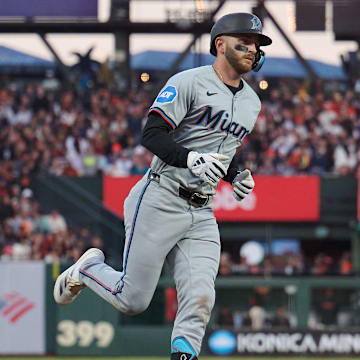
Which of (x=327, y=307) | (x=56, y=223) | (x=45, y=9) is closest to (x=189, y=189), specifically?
(x=327, y=307)

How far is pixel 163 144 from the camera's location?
16.5ft

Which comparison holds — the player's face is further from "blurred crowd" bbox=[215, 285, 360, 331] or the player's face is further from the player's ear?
"blurred crowd" bbox=[215, 285, 360, 331]

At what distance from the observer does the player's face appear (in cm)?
525

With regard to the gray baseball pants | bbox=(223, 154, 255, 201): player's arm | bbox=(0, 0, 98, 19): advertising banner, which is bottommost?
the gray baseball pants

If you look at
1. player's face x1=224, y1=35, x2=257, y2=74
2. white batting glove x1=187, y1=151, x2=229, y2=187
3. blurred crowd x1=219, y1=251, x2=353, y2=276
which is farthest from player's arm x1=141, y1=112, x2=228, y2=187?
blurred crowd x1=219, y1=251, x2=353, y2=276

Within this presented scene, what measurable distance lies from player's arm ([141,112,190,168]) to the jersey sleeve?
1.3 inches

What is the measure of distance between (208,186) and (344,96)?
502 inches

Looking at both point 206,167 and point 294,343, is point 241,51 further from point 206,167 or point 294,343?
point 294,343

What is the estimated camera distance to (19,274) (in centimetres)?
1245

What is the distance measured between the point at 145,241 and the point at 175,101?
2.69 ft

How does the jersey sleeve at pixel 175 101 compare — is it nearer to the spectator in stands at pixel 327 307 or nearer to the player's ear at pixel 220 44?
the player's ear at pixel 220 44

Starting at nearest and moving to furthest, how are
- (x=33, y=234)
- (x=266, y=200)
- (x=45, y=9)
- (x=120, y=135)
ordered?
(x=33, y=234)
(x=266, y=200)
(x=120, y=135)
(x=45, y=9)

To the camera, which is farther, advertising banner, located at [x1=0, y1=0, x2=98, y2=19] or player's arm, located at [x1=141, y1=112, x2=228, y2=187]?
advertising banner, located at [x1=0, y1=0, x2=98, y2=19]

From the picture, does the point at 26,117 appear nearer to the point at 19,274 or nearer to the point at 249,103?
the point at 19,274
